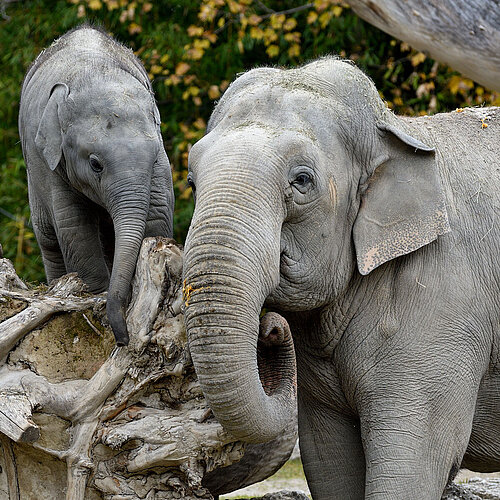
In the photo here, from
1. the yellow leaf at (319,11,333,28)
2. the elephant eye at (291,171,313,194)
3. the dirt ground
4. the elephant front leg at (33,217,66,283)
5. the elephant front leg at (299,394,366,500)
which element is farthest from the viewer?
the yellow leaf at (319,11,333,28)

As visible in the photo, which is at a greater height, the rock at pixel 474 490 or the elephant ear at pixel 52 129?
the elephant ear at pixel 52 129

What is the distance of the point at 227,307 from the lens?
3.26 m

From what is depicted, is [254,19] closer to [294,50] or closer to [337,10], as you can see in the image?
[294,50]

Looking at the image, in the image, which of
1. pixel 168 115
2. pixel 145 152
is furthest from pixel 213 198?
pixel 168 115

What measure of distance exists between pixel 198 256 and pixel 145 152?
6.43ft

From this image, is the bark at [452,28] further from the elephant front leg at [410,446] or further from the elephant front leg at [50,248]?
the elephant front leg at [410,446]

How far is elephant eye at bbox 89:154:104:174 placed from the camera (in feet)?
17.2

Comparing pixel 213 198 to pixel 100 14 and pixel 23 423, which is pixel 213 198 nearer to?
pixel 23 423

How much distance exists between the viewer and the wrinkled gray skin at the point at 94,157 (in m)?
5.11

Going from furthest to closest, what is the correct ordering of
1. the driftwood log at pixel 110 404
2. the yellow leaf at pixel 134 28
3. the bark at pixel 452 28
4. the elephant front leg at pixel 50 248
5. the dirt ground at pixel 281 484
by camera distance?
the yellow leaf at pixel 134 28 → the dirt ground at pixel 281 484 → the elephant front leg at pixel 50 248 → the bark at pixel 452 28 → the driftwood log at pixel 110 404

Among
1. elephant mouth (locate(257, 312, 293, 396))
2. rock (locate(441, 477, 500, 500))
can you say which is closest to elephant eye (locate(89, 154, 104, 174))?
elephant mouth (locate(257, 312, 293, 396))

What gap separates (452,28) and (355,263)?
10.1 ft

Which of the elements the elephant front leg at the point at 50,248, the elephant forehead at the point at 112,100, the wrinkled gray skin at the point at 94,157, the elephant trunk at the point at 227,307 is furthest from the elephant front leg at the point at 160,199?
the elephant trunk at the point at 227,307

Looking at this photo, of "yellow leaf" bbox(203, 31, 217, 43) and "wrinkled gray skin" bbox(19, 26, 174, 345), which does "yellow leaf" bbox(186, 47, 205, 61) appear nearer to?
"yellow leaf" bbox(203, 31, 217, 43)
